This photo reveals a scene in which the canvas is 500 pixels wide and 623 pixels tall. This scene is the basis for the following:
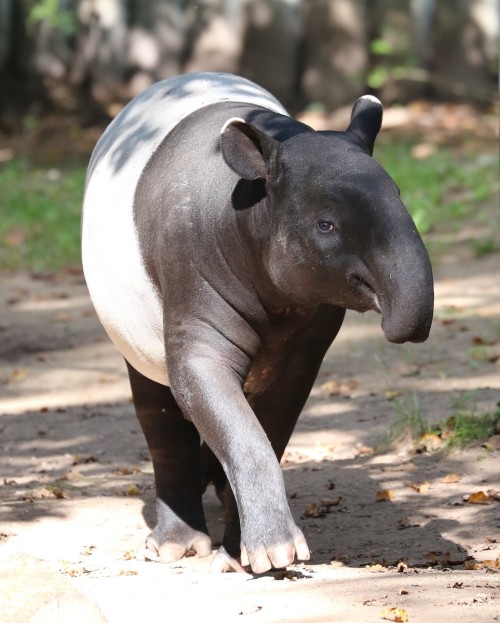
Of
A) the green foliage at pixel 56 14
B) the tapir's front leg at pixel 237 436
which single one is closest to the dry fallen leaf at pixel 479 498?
the tapir's front leg at pixel 237 436

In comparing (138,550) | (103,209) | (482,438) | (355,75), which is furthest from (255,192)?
(355,75)

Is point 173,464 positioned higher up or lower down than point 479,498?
higher up

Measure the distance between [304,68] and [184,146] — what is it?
39.5ft

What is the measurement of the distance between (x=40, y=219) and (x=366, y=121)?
8430 mm

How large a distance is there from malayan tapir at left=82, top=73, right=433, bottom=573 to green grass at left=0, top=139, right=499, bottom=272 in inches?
216

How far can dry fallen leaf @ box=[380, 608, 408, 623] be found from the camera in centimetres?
362

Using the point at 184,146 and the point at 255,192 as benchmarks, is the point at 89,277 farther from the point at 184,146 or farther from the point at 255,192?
the point at 255,192

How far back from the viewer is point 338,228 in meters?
4.22

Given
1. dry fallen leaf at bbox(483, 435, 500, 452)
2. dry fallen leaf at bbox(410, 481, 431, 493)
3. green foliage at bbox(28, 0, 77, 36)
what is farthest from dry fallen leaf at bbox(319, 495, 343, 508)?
green foliage at bbox(28, 0, 77, 36)

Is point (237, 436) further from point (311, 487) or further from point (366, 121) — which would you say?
point (311, 487)

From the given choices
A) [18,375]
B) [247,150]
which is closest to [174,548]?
[247,150]

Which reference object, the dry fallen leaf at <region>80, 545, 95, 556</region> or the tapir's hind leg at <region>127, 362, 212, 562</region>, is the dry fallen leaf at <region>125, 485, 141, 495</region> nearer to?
the tapir's hind leg at <region>127, 362, 212, 562</region>

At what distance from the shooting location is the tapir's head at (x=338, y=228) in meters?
4.03

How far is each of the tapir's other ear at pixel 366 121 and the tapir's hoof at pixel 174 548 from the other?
1894 mm
